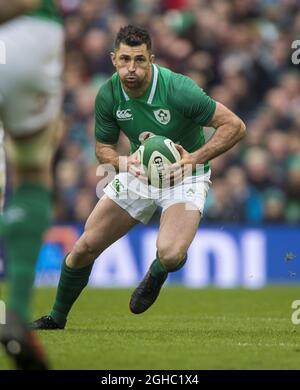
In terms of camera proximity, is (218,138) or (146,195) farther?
(146,195)

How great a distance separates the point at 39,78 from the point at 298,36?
467 inches

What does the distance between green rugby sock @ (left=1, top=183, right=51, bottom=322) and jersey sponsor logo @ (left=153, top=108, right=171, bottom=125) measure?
10.3 ft

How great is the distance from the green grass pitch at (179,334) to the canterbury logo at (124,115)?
1610 mm

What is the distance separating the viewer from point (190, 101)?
27.8ft

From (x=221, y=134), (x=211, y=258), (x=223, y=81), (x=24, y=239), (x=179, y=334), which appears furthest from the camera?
(x=223, y=81)

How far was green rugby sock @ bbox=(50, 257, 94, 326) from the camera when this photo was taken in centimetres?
845

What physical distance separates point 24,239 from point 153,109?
3.25 metres

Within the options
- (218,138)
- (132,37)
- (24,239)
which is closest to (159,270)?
(218,138)

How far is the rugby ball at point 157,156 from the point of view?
8.48m

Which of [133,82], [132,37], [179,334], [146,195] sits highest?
[132,37]

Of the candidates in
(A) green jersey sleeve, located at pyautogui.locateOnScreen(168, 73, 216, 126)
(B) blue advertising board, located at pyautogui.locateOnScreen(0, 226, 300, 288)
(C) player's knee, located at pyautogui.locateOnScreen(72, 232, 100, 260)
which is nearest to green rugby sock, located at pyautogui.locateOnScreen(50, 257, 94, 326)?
(C) player's knee, located at pyautogui.locateOnScreen(72, 232, 100, 260)

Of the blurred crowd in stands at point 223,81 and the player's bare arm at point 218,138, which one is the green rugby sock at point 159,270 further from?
the blurred crowd in stands at point 223,81

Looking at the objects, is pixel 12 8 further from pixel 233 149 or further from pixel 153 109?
pixel 233 149

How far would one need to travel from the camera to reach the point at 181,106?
8531 millimetres
